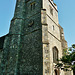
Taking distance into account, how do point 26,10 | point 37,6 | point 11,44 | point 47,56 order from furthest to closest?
1. point 26,10
2. point 37,6
3. point 11,44
4. point 47,56

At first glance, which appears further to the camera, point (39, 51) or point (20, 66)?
point (20, 66)

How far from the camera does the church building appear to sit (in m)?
10.5

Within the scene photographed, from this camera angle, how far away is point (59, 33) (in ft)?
52.9

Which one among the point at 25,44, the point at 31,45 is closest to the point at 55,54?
the point at 31,45

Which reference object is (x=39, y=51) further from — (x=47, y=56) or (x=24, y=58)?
(x=24, y=58)

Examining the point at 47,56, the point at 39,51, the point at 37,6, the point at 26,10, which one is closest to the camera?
the point at 47,56

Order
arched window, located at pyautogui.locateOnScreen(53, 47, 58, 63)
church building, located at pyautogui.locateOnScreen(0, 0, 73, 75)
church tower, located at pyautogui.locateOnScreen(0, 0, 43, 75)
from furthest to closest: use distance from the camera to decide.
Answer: arched window, located at pyautogui.locateOnScreen(53, 47, 58, 63)
church tower, located at pyautogui.locateOnScreen(0, 0, 43, 75)
church building, located at pyautogui.locateOnScreen(0, 0, 73, 75)

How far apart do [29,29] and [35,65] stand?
16.5 ft

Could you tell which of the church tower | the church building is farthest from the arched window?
the church tower

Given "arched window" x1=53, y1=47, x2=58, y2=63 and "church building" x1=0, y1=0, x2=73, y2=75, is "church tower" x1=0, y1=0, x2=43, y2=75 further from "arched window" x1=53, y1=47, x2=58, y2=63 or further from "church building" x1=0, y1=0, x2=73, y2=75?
"arched window" x1=53, y1=47, x2=58, y2=63

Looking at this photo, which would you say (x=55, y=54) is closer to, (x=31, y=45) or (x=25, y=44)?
(x=31, y=45)

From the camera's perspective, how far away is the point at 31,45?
12039mm

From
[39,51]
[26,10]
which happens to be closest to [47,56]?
[39,51]

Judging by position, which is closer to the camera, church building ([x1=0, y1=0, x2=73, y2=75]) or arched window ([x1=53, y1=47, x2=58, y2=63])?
church building ([x1=0, y1=0, x2=73, y2=75])
